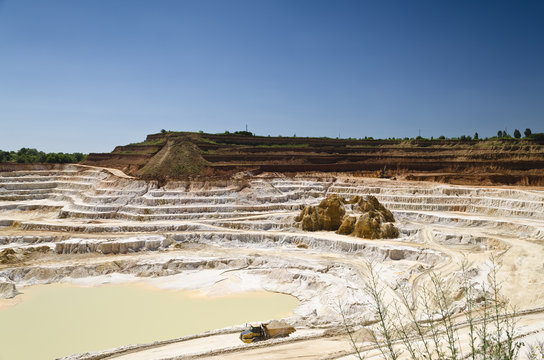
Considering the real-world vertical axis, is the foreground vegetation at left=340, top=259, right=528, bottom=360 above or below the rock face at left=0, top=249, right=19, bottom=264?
above

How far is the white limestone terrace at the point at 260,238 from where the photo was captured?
2438 centimetres

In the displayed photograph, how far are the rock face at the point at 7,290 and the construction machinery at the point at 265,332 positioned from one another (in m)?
16.2

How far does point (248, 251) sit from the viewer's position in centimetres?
3222

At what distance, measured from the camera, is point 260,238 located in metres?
35.3

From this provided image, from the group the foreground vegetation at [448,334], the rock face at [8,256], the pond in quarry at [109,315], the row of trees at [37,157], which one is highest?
the row of trees at [37,157]

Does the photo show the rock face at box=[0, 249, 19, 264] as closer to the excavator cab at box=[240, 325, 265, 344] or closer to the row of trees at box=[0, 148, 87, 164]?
the excavator cab at box=[240, 325, 265, 344]

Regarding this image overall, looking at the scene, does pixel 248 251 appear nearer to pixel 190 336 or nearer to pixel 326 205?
pixel 326 205

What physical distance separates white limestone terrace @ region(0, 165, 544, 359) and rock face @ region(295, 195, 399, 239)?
1.17m

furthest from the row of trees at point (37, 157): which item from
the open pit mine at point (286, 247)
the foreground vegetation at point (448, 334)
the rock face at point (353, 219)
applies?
the foreground vegetation at point (448, 334)

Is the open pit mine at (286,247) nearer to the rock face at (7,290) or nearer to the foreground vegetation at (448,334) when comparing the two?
the rock face at (7,290)

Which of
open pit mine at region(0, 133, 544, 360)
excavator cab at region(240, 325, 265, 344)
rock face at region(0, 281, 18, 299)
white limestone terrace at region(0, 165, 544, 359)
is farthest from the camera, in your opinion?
white limestone terrace at region(0, 165, 544, 359)

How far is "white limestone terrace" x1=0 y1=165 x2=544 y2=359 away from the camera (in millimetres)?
24375

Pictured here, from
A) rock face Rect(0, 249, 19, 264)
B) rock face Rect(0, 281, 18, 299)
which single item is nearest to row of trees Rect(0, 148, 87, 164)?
rock face Rect(0, 249, 19, 264)

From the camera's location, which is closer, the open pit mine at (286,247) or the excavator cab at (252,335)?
the excavator cab at (252,335)
